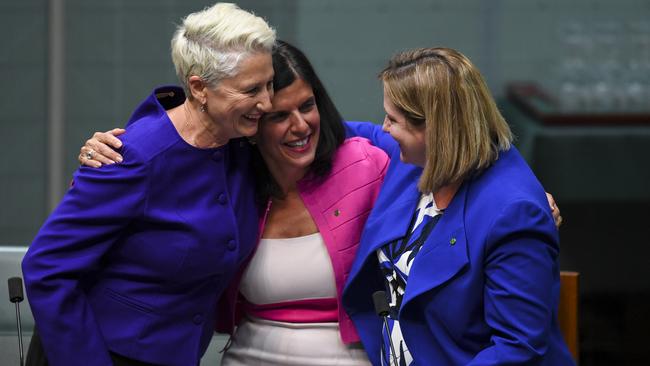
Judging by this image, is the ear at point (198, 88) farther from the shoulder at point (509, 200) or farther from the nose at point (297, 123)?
the shoulder at point (509, 200)

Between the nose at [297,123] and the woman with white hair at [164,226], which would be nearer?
the woman with white hair at [164,226]

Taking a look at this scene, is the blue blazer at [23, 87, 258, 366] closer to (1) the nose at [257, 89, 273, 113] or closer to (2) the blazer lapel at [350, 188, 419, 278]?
(1) the nose at [257, 89, 273, 113]

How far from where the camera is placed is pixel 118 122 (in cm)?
461

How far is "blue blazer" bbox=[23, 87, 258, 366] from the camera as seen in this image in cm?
209

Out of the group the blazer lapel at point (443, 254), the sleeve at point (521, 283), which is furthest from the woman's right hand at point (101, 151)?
the sleeve at point (521, 283)

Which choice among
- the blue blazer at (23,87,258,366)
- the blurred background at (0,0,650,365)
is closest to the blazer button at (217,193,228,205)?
the blue blazer at (23,87,258,366)

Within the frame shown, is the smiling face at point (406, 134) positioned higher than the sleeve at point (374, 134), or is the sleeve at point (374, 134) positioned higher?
the smiling face at point (406, 134)

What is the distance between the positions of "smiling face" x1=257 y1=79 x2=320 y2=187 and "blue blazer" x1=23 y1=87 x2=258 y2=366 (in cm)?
10

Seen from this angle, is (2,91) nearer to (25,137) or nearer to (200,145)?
(25,137)

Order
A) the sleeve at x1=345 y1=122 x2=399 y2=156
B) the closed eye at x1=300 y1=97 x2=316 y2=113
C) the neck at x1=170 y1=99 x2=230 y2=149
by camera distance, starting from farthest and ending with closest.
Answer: the sleeve at x1=345 y1=122 x2=399 y2=156
the closed eye at x1=300 y1=97 x2=316 y2=113
the neck at x1=170 y1=99 x2=230 y2=149

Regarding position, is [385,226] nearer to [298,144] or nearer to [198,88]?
[298,144]

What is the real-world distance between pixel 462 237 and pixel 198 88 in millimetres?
619

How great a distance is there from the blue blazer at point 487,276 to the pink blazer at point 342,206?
0.44 feet

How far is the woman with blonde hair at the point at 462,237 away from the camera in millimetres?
1851
